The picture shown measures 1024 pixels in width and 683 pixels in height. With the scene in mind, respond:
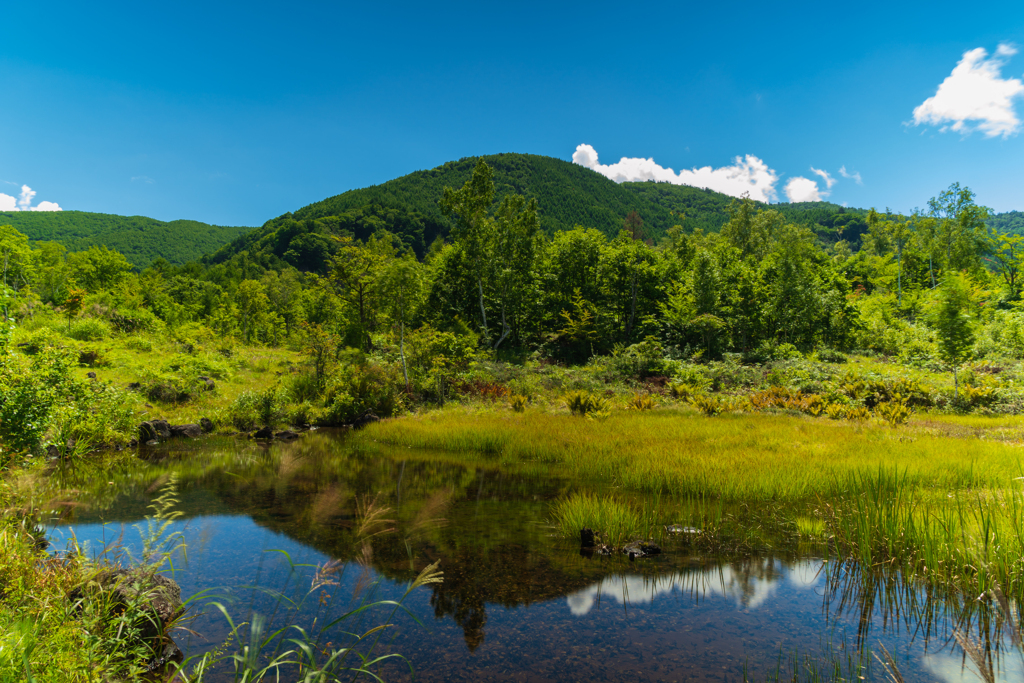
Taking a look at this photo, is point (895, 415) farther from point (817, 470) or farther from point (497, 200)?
point (497, 200)

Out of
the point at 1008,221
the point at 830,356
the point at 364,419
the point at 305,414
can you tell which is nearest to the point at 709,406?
the point at 364,419

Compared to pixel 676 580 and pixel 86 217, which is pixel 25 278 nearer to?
pixel 676 580

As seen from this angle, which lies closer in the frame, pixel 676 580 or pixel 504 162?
pixel 676 580

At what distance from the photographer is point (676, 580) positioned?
619 centimetres

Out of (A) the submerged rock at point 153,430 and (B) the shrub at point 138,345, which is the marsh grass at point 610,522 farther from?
(B) the shrub at point 138,345

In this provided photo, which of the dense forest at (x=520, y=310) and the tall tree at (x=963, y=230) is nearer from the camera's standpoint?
the dense forest at (x=520, y=310)

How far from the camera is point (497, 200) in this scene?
125250mm

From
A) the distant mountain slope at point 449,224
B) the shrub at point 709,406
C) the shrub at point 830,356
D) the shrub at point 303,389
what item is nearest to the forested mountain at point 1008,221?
the distant mountain slope at point 449,224

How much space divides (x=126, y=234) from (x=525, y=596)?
494 ft

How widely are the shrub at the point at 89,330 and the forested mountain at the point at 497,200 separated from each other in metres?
74.5

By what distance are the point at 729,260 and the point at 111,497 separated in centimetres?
4341

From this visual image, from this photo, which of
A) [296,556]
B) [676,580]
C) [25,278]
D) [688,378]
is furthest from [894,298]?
[25,278]

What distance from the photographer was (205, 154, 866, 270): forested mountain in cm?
10762

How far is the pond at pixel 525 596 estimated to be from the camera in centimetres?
445
